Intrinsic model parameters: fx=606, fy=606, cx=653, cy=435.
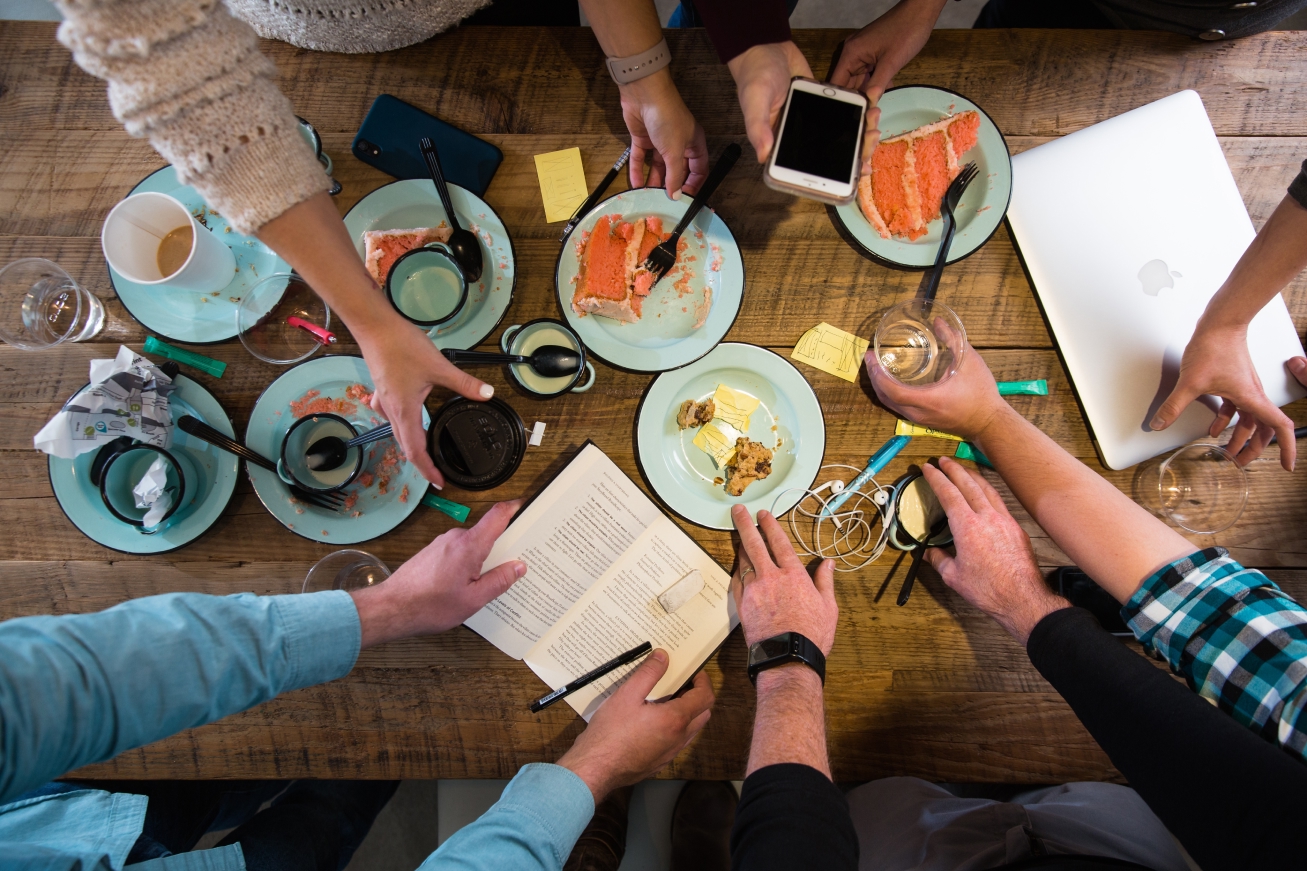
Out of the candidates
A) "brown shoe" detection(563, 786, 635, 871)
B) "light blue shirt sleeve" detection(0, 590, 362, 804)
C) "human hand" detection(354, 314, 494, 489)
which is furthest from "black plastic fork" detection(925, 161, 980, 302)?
"brown shoe" detection(563, 786, 635, 871)

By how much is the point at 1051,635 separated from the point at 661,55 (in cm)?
135

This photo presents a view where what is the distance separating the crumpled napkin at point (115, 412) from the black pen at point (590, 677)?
3.04 feet

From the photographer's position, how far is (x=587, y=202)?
52.1 inches

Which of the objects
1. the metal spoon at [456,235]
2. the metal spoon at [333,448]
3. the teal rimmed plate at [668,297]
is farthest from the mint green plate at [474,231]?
the metal spoon at [333,448]

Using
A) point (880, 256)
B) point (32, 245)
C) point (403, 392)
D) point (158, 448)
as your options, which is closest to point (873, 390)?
point (880, 256)

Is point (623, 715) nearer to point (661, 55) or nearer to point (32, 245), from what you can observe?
point (661, 55)

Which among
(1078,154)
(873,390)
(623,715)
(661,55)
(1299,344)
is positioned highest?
(661,55)

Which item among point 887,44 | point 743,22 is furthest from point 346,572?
point 887,44

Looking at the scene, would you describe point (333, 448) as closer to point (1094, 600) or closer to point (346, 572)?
point (346, 572)

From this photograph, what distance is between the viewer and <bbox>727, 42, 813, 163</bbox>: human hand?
118cm

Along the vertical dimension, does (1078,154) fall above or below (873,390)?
above

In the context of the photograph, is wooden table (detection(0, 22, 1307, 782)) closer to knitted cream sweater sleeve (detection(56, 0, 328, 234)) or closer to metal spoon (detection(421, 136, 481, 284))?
metal spoon (detection(421, 136, 481, 284))

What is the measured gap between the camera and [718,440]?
131 cm

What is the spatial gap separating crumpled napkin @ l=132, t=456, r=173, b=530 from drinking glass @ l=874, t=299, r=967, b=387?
1459 mm
